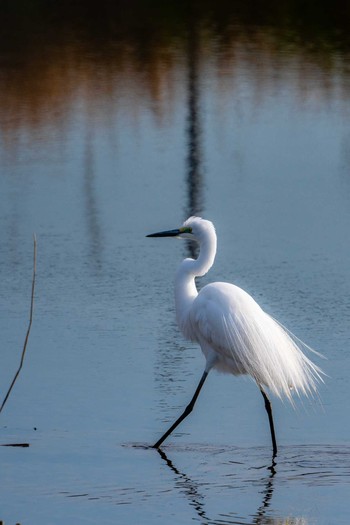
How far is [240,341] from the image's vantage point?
570 centimetres

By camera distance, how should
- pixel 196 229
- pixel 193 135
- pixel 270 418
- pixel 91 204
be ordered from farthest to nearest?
pixel 193 135 < pixel 91 204 < pixel 196 229 < pixel 270 418

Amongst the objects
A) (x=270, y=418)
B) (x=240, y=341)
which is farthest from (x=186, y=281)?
(x=270, y=418)

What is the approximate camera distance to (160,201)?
30.7 ft

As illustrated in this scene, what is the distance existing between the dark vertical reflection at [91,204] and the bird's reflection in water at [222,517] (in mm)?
2847

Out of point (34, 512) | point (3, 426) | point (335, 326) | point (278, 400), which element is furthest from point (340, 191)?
point (34, 512)

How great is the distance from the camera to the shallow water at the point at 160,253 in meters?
5.20

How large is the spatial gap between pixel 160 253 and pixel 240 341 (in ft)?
9.06

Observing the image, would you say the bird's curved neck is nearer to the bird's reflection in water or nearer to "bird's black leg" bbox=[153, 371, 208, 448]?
"bird's black leg" bbox=[153, 371, 208, 448]

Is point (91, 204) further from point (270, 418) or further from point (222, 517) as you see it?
point (222, 517)

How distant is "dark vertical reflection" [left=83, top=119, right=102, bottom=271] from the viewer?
8.34 meters

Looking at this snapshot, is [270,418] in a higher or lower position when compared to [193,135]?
higher

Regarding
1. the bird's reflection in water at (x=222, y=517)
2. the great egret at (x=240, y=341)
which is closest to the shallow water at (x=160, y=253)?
the bird's reflection in water at (x=222, y=517)

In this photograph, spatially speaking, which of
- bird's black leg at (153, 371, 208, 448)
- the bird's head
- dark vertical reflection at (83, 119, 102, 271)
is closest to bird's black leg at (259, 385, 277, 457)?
bird's black leg at (153, 371, 208, 448)

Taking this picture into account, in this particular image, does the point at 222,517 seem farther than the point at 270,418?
No
